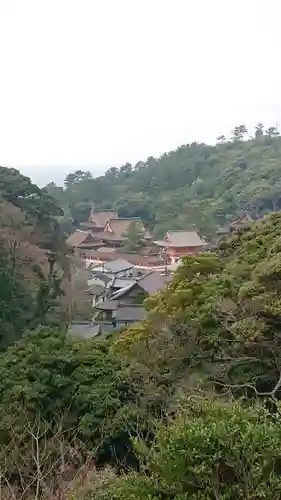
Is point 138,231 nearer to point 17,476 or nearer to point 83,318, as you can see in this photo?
point 83,318

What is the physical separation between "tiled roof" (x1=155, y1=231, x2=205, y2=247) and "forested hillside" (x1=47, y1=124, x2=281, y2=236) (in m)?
5.00

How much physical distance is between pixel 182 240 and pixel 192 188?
20314mm

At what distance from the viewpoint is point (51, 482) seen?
6.29 metres

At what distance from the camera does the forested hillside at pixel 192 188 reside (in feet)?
151

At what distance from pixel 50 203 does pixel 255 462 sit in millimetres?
19102

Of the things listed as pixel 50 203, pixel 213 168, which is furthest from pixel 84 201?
pixel 50 203

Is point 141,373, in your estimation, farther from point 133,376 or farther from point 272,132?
point 272,132

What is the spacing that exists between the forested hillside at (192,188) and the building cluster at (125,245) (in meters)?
4.21

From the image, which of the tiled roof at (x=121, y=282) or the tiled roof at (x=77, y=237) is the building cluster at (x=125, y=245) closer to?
the tiled roof at (x=77, y=237)

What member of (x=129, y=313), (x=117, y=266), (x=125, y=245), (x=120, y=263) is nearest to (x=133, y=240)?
(x=125, y=245)

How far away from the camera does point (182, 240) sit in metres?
37.2

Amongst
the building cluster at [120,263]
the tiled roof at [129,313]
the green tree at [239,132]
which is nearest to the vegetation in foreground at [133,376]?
the building cluster at [120,263]

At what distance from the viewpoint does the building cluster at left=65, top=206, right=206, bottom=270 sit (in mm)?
36688

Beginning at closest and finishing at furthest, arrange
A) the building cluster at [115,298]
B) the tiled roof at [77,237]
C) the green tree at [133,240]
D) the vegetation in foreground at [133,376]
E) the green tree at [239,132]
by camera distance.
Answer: the vegetation in foreground at [133,376], the building cluster at [115,298], the green tree at [133,240], the tiled roof at [77,237], the green tree at [239,132]
